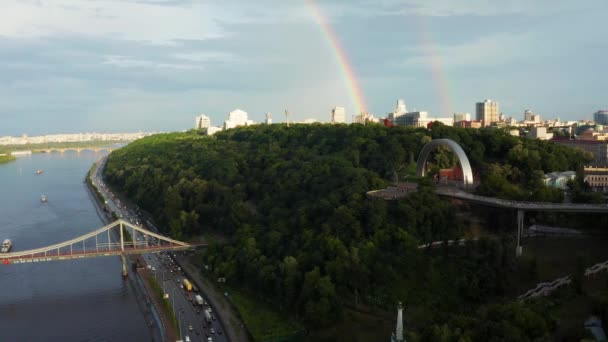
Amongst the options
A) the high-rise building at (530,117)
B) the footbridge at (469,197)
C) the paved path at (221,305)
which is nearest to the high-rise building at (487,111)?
the high-rise building at (530,117)

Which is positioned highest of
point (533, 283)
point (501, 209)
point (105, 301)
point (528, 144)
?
point (528, 144)

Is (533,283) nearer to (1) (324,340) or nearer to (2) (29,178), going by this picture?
(1) (324,340)

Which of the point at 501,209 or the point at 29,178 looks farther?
the point at 29,178

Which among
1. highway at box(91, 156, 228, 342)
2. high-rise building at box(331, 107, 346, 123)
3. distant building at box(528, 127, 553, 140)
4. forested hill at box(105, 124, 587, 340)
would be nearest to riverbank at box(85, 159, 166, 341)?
highway at box(91, 156, 228, 342)

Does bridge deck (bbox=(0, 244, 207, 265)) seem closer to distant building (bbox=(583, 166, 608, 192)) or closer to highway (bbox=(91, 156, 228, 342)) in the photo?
highway (bbox=(91, 156, 228, 342))

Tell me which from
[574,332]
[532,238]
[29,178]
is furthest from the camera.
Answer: [29,178]

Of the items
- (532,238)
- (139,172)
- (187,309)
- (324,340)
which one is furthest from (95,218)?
(532,238)

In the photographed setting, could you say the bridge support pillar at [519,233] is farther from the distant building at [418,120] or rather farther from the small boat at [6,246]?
the distant building at [418,120]
